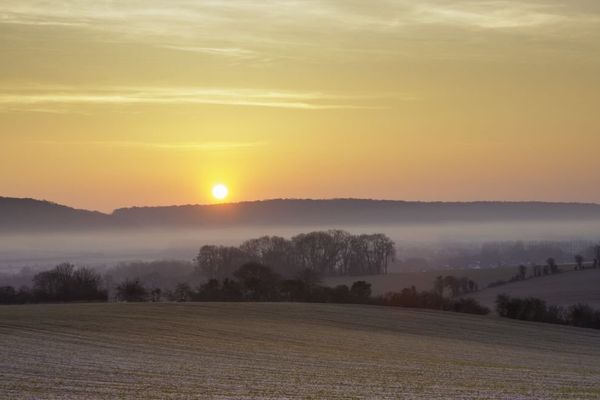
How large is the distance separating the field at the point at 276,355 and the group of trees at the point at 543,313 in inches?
392

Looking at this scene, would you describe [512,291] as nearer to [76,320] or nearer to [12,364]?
[76,320]

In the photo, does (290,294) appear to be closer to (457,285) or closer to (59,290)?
(59,290)

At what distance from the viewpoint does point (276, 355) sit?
1608 inches

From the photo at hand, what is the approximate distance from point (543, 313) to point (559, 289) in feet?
99.1

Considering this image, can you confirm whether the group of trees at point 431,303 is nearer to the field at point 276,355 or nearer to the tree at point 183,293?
the field at point 276,355

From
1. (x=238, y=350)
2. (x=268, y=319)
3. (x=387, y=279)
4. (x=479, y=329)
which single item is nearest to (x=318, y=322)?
(x=268, y=319)

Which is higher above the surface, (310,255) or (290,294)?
(310,255)

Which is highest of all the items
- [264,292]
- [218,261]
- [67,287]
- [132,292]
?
[218,261]

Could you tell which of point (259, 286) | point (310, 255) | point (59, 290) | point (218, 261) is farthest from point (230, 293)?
point (310, 255)

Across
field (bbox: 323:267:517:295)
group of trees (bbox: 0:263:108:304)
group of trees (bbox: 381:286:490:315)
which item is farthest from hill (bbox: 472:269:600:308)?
group of trees (bbox: 0:263:108:304)

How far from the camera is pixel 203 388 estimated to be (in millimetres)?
29172

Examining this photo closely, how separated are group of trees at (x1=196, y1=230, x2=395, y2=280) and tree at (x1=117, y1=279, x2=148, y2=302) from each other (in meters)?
38.0

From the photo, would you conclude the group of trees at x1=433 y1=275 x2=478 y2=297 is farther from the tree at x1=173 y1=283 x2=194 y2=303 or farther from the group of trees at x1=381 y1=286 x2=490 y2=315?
the tree at x1=173 y1=283 x2=194 y2=303

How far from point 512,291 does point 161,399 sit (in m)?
90.6
